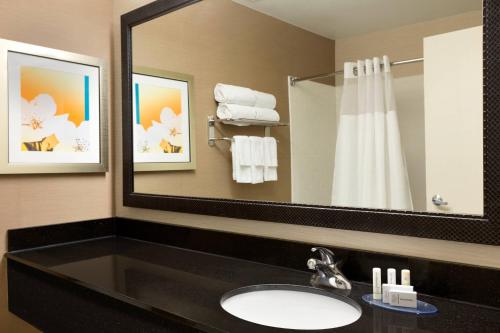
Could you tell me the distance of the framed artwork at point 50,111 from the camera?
160 cm

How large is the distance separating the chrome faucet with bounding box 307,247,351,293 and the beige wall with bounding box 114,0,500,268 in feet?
0.29

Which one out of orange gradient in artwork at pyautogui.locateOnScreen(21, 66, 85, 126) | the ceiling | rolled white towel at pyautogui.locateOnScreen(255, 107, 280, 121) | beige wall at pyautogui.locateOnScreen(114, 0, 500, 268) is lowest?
beige wall at pyautogui.locateOnScreen(114, 0, 500, 268)

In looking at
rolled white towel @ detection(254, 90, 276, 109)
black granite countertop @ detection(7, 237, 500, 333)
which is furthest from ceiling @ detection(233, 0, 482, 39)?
black granite countertop @ detection(7, 237, 500, 333)

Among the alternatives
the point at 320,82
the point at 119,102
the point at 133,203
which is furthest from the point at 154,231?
the point at 320,82

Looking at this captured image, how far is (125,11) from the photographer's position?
1.92 metres

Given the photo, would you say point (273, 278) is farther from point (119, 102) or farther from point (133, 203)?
point (119, 102)

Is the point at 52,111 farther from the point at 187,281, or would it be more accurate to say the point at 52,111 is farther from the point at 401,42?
the point at 401,42

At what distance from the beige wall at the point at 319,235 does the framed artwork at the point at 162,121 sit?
A: 160 millimetres

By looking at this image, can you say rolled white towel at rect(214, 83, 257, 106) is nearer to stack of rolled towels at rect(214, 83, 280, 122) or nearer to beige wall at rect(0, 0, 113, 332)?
stack of rolled towels at rect(214, 83, 280, 122)

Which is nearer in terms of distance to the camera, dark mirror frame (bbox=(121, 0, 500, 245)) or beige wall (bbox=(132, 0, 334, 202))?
dark mirror frame (bbox=(121, 0, 500, 245))

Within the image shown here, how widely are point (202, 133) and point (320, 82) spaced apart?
0.56 m

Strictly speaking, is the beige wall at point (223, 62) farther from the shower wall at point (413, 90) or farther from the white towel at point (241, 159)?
the shower wall at point (413, 90)

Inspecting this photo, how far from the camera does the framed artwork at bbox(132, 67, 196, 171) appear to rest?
5.52 ft

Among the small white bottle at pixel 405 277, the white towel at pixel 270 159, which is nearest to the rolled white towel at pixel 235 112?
the white towel at pixel 270 159
